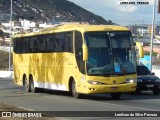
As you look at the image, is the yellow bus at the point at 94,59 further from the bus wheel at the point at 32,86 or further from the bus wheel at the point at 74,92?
the bus wheel at the point at 32,86

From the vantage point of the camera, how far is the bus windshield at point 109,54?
22.1 meters

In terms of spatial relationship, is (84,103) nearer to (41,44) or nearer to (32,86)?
(41,44)

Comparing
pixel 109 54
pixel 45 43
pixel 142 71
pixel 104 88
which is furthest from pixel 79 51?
pixel 142 71

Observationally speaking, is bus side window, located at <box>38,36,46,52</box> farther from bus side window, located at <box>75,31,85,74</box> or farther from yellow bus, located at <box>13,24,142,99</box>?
bus side window, located at <box>75,31,85,74</box>

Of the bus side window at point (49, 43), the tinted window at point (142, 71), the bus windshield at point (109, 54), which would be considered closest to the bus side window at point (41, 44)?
the bus side window at point (49, 43)

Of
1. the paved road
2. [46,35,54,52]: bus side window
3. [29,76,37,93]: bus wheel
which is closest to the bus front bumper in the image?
the paved road

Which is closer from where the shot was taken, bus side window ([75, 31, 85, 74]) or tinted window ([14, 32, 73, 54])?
bus side window ([75, 31, 85, 74])

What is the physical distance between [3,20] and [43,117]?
13867 centimetres

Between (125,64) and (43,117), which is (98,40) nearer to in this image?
(125,64)

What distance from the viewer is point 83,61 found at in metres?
22.3

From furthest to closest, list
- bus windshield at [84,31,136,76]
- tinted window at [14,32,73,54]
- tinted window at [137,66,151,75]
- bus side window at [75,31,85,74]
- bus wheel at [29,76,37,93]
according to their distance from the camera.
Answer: bus wheel at [29,76,37,93] < tinted window at [137,66,151,75] < tinted window at [14,32,73,54] < bus side window at [75,31,85,74] < bus windshield at [84,31,136,76]

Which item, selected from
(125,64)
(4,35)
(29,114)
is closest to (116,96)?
(125,64)

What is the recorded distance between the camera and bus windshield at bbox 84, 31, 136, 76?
22.1 meters

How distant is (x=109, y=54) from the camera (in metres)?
22.2
